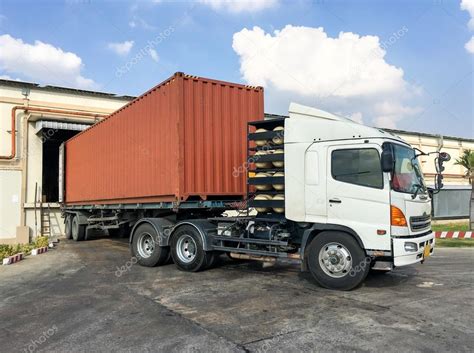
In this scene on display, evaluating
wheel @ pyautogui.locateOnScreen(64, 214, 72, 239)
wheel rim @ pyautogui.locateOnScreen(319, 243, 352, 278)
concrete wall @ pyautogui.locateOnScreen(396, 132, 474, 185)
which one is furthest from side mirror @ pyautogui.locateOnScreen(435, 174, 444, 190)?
concrete wall @ pyautogui.locateOnScreen(396, 132, 474, 185)

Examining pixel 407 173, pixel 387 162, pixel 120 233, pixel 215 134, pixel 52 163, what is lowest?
pixel 120 233

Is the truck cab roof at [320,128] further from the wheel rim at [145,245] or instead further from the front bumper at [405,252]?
the wheel rim at [145,245]

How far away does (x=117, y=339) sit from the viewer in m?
4.62

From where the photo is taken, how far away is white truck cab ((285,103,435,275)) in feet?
21.0

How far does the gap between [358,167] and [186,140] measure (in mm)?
3767

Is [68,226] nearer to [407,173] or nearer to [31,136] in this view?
[31,136]

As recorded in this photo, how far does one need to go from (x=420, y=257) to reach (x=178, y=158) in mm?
4916

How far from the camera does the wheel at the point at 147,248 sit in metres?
9.37

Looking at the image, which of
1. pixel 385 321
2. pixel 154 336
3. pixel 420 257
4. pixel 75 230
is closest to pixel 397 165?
pixel 420 257

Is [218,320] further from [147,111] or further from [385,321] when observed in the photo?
[147,111]

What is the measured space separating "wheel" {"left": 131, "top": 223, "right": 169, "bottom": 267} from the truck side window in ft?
14.7

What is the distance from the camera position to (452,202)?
2822 cm

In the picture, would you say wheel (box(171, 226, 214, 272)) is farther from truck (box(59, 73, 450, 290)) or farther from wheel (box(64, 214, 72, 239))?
wheel (box(64, 214, 72, 239))

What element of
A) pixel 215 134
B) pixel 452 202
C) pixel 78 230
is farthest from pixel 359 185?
pixel 452 202
